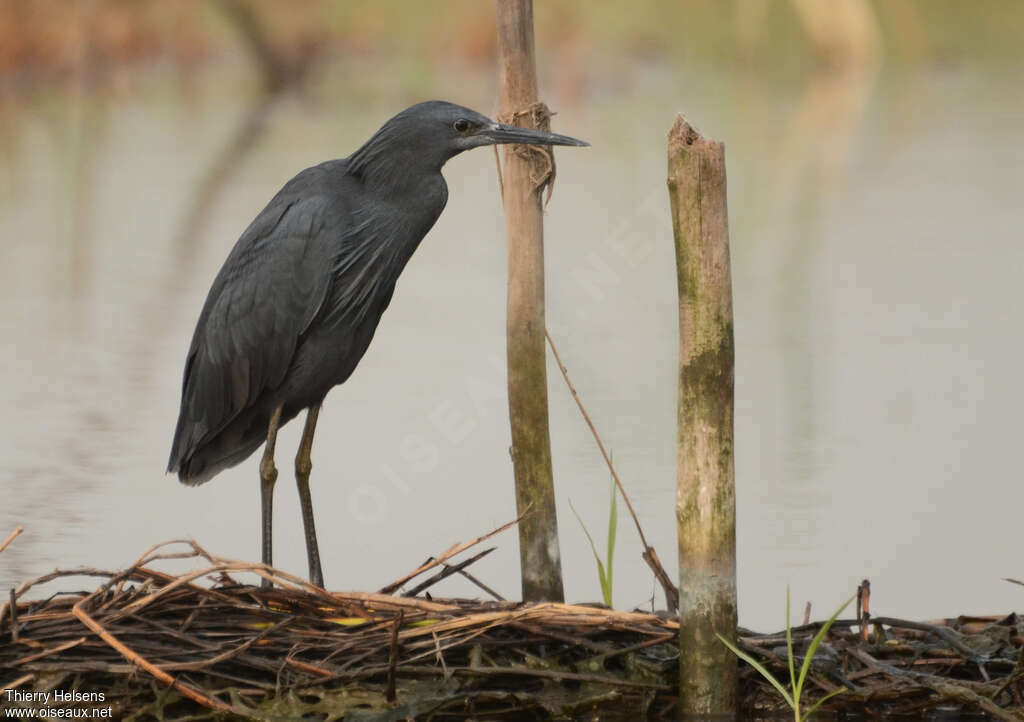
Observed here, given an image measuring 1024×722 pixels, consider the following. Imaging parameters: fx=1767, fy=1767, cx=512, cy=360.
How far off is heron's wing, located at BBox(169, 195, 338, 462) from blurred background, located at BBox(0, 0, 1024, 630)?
1121mm

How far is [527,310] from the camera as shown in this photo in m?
5.46

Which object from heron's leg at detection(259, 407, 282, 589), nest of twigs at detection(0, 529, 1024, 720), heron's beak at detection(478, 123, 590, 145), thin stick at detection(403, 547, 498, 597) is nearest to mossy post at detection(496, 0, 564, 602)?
A: heron's beak at detection(478, 123, 590, 145)

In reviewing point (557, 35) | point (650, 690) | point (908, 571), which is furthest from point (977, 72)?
point (650, 690)

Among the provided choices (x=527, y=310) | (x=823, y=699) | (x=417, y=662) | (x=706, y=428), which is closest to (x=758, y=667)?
(x=823, y=699)

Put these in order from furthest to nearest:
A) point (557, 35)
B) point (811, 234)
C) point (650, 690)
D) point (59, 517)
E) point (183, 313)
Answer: point (557, 35) < point (811, 234) < point (183, 313) < point (59, 517) < point (650, 690)

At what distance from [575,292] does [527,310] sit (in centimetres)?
517

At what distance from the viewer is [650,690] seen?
4.88m

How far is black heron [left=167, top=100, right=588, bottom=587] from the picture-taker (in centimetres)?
548

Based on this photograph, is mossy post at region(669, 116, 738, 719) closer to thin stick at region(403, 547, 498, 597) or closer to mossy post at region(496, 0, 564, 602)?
thin stick at region(403, 547, 498, 597)

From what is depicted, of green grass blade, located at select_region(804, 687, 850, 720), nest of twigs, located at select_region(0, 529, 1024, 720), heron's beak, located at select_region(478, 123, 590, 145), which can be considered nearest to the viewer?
green grass blade, located at select_region(804, 687, 850, 720)

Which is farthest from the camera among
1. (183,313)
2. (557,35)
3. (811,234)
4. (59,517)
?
(557,35)

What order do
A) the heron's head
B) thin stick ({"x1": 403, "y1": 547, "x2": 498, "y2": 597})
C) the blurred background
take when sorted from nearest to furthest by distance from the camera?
1. thin stick ({"x1": 403, "y1": 547, "x2": 498, "y2": 597})
2. the heron's head
3. the blurred background

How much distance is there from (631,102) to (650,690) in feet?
44.5

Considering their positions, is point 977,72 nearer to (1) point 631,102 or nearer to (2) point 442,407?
(1) point 631,102
